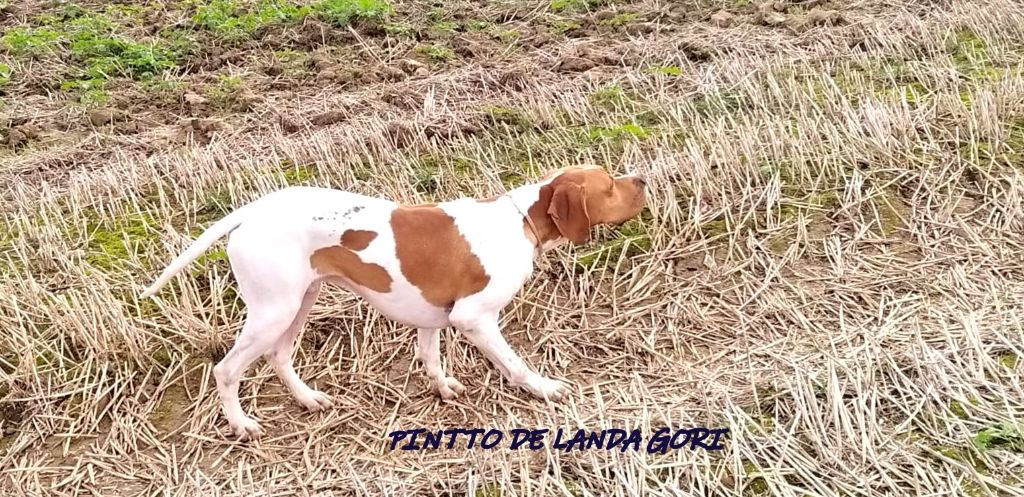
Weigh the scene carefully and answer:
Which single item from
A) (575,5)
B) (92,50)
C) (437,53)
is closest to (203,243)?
(437,53)

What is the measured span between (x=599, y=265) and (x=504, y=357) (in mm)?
1451

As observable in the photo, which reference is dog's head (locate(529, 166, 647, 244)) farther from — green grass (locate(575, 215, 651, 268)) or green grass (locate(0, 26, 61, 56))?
green grass (locate(0, 26, 61, 56))

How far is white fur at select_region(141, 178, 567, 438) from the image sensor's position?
376 centimetres

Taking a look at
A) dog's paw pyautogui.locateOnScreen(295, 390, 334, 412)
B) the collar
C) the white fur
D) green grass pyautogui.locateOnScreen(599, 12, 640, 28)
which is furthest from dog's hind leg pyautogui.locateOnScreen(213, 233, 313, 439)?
green grass pyautogui.locateOnScreen(599, 12, 640, 28)

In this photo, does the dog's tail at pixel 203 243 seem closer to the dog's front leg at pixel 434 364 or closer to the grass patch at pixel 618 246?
the dog's front leg at pixel 434 364

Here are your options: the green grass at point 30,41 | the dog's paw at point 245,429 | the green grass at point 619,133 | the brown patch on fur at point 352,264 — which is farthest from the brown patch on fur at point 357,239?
the green grass at point 30,41

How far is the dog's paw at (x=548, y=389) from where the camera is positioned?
4.23 meters

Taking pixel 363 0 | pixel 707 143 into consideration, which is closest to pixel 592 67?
pixel 707 143

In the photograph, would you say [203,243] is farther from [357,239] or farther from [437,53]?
[437,53]

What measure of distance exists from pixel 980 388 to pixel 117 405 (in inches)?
162

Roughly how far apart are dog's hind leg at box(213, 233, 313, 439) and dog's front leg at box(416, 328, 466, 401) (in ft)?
2.26

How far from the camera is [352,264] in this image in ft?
12.8

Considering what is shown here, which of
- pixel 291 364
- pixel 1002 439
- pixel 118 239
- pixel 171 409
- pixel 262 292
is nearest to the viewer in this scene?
pixel 1002 439

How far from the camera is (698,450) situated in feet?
12.3
